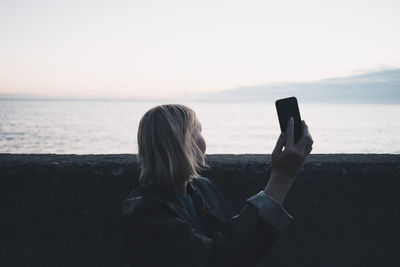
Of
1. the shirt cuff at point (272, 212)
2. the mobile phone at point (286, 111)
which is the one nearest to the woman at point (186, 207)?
the shirt cuff at point (272, 212)

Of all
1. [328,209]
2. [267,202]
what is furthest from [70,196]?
[328,209]

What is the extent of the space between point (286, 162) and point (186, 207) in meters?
0.66

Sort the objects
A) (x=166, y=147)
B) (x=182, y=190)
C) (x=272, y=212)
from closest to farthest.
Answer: (x=272, y=212), (x=166, y=147), (x=182, y=190)

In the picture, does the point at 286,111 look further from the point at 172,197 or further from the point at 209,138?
the point at 209,138

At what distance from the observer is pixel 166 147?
164cm

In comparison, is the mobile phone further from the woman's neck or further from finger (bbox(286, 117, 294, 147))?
the woman's neck

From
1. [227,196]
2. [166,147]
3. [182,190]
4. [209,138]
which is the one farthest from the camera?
[209,138]

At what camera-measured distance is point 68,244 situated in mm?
2525

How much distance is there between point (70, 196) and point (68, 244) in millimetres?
375

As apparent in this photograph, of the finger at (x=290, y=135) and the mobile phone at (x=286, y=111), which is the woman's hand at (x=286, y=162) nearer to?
the finger at (x=290, y=135)

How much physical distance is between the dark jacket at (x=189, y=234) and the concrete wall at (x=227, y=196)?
112cm

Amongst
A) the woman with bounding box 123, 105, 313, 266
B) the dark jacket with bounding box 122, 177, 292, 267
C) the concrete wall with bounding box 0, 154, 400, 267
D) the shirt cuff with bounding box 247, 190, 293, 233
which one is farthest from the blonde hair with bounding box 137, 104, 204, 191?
the concrete wall with bounding box 0, 154, 400, 267

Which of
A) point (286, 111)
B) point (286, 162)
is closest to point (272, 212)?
point (286, 162)

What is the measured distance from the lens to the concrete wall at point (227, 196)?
2.52 meters
